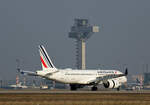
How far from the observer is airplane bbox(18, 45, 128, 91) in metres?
118

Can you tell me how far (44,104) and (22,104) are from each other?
255cm

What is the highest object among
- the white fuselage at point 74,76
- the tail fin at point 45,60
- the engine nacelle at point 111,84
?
the tail fin at point 45,60

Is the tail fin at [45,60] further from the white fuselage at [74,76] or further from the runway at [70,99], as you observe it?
the runway at [70,99]

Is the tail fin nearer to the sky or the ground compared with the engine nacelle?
nearer to the sky

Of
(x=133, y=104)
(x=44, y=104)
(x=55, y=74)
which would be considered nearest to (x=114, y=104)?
(x=133, y=104)

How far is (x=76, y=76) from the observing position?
118688mm

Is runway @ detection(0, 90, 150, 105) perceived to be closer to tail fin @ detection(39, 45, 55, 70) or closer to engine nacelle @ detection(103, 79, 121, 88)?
tail fin @ detection(39, 45, 55, 70)

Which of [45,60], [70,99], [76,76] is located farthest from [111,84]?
[70,99]

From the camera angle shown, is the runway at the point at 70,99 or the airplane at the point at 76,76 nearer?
the runway at the point at 70,99

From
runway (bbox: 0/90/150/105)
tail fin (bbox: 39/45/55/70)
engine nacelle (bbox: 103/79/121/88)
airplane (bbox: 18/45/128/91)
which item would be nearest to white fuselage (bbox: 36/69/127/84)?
airplane (bbox: 18/45/128/91)

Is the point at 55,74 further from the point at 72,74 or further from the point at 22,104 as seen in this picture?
the point at 22,104

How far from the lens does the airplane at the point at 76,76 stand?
386 feet

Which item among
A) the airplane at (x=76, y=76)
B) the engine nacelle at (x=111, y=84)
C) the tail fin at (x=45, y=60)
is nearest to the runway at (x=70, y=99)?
the airplane at (x=76, y=76)

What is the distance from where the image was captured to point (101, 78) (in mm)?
119750
